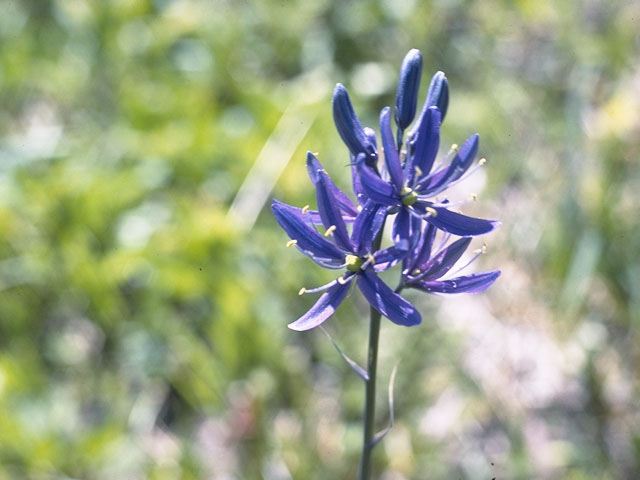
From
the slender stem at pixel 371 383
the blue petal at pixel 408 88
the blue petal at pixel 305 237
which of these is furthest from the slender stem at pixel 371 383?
the blue petal at pixel 408 88

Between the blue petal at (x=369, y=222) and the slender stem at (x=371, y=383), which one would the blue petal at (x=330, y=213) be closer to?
the blue petal at (x=369, y=222)

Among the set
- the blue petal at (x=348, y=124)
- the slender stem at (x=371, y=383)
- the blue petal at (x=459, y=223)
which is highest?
the blue petal at (x=348, y=124)

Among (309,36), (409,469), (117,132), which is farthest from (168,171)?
(409,469)

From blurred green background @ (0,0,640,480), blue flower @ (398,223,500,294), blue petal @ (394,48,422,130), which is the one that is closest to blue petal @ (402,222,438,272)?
blue flower @ (398,223,500,294)

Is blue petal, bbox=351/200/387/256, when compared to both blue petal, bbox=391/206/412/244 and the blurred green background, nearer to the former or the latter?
blue petal, bbox=391/206/412/244

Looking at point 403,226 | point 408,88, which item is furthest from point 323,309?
point 408,88

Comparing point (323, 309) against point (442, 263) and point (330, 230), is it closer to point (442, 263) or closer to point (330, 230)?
point (330, 230)

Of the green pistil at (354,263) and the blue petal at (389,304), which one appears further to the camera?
the green pistil at (354,263)
